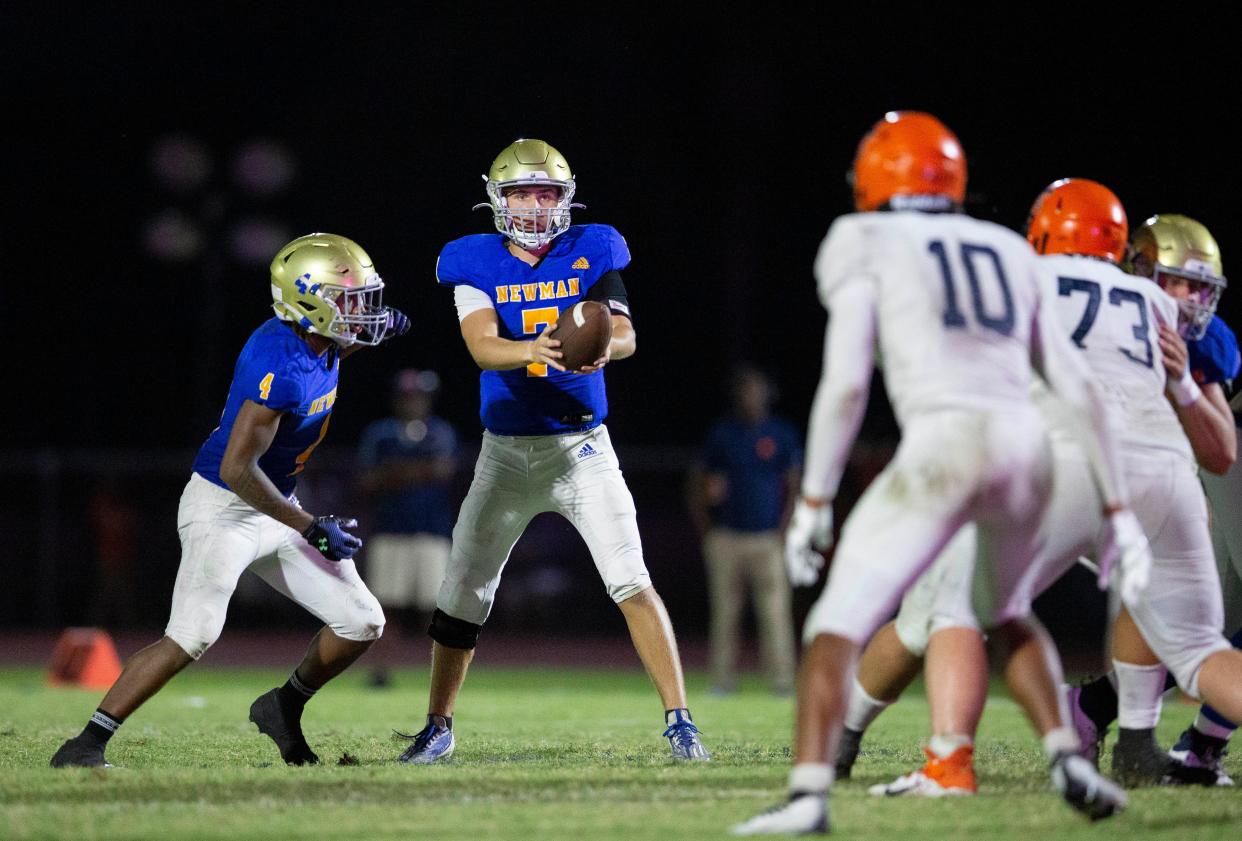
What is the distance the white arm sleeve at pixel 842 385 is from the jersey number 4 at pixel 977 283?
198 millimetres

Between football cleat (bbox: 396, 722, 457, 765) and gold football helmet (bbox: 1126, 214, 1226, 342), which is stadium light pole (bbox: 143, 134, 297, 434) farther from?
gold football helmet (bbox: 1126, 214, 1226, 342)

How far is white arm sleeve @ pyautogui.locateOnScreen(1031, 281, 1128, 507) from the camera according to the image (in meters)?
4.25

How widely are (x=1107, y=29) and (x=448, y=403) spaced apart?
525 inches

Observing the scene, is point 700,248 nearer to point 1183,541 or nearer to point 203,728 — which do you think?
point 203,728

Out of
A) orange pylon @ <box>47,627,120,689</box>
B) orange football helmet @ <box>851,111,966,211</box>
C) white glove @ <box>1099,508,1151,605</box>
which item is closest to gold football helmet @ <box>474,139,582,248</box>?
orange football helmet @ <box>851,111,966,211</box>

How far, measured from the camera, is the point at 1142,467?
16.4 ft

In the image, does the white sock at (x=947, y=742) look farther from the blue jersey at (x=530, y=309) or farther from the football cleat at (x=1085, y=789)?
the blue jersey at (x=530, y=309)

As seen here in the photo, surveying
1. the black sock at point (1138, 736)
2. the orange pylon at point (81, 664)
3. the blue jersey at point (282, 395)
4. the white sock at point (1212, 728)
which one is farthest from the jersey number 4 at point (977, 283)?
the orange pylon at point (81, 664)

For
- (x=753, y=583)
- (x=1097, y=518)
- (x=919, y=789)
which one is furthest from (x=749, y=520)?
(x=1097, y=518)

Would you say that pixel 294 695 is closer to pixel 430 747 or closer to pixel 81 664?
pixel 430 747

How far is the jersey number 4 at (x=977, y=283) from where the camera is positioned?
414 cm


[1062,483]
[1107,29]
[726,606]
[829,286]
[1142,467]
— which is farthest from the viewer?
[1107,29]

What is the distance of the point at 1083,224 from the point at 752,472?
6339 millimetres

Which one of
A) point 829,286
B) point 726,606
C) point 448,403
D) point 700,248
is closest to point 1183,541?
point 829,286
